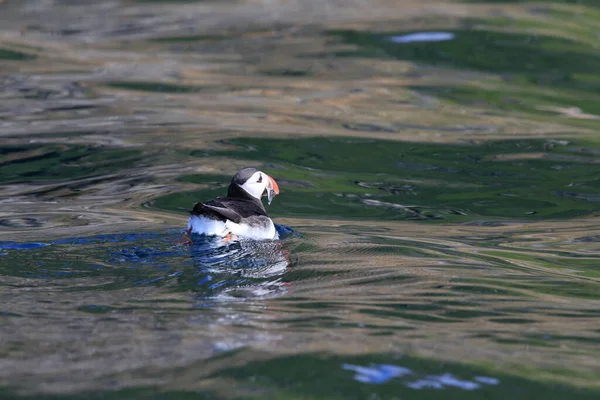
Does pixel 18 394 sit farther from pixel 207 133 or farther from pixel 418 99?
pixel 418 99

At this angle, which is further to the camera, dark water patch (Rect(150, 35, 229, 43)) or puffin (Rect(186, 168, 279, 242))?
dark water patch (Rect(150, 35, 229, 43))

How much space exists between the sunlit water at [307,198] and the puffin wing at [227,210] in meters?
0.26

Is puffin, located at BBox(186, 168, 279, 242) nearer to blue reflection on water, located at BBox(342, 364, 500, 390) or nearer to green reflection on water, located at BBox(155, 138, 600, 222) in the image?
green reflection on water, located at BBox(155, 138, 600, 222)

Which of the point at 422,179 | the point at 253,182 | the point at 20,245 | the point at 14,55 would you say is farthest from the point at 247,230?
the point at 14,55

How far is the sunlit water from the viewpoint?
552 centimetres

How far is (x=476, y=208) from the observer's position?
11.5 m

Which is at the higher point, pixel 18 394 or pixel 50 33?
pixel 50 33

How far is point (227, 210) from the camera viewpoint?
8.52 m

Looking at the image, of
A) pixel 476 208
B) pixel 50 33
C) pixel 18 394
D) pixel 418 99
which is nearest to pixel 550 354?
pixel 18 394

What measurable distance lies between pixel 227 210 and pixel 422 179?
449cm

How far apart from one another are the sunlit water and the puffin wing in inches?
10.2

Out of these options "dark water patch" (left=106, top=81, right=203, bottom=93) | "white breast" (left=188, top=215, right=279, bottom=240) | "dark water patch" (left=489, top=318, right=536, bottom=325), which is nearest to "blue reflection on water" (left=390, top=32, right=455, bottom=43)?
"dark water patch" (left=106, top=81, right=203, bottom=93)

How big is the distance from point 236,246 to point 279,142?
5108 millimetres

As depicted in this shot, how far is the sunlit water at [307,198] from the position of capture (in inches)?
217
